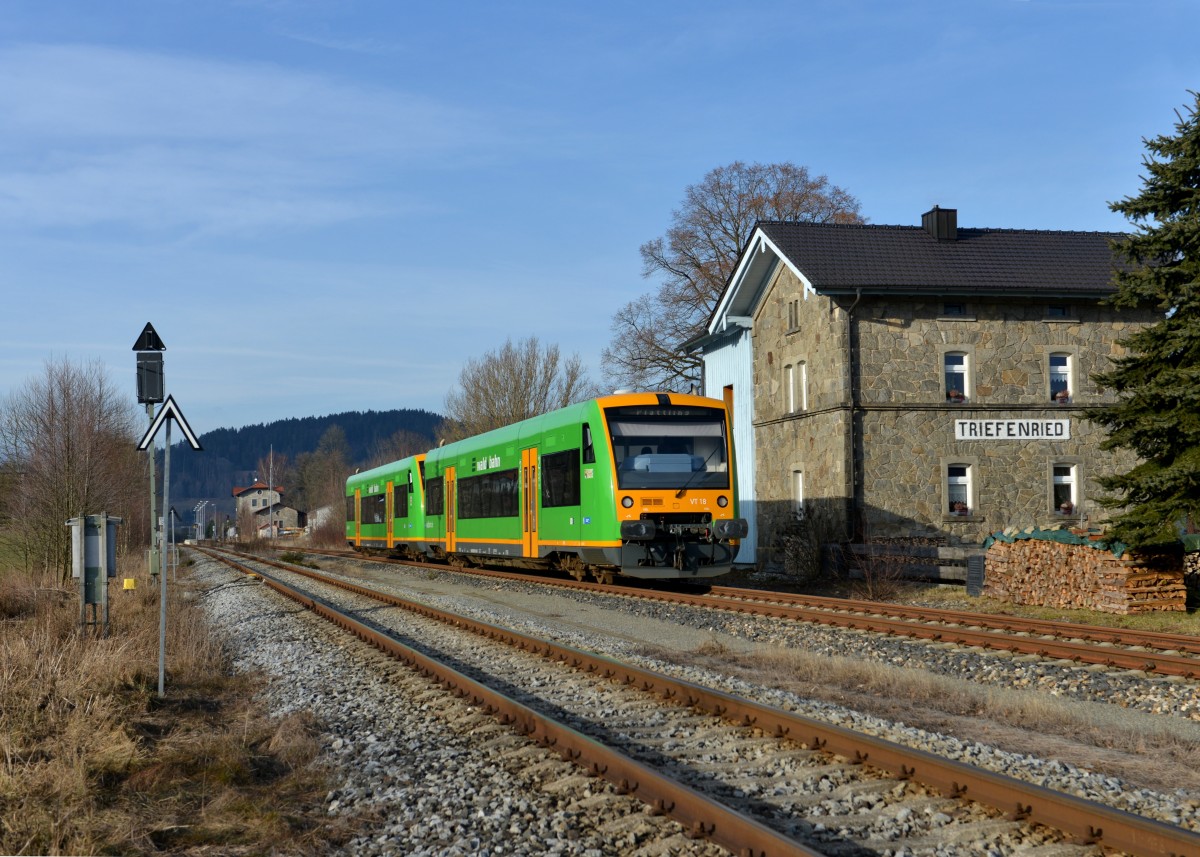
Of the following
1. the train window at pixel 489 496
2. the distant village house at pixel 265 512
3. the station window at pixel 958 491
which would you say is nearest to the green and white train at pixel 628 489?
the train window at pixel 489 496

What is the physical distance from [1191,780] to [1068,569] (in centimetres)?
1104

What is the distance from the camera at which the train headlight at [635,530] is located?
18078 millimetres

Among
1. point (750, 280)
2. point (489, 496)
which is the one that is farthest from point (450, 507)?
point (750, 280)

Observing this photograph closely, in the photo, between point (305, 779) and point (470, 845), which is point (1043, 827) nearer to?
point (470, 845)

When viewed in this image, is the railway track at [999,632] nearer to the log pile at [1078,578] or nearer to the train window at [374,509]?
the log pile at [1078,578]

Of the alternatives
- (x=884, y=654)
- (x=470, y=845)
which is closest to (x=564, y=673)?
(x=884, y=654)

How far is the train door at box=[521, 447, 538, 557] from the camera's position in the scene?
2239cm

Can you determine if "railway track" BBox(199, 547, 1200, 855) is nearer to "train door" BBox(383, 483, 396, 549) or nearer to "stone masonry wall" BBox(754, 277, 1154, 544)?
"stone masonry wall" BBox(754, 277, 1154, 544)

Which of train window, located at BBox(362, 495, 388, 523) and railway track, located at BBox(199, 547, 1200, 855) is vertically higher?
train window, located at BBox(362, 495, 388, 523)

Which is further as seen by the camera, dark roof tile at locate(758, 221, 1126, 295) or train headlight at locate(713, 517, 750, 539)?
dark roof tile at locate(758, 221, 1126, 295)

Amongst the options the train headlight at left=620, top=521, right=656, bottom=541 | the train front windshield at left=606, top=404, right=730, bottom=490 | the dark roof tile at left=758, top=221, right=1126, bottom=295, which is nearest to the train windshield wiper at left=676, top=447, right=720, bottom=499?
the train front windshield at left=606, top=404, right=730, bottom=490

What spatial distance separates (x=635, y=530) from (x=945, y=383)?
38.4 feet

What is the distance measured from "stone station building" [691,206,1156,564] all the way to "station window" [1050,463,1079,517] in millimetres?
33

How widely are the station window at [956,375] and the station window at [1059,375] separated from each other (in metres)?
2.14
